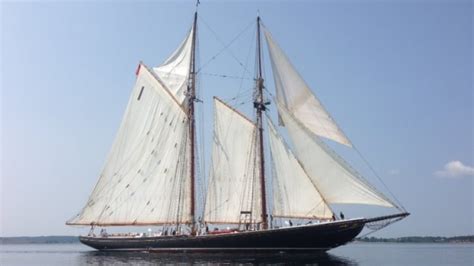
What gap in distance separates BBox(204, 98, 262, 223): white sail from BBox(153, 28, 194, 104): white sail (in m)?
6.39

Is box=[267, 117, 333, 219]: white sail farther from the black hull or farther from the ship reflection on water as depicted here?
the ship reflection on water

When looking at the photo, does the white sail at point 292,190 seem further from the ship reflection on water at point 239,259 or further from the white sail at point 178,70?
the white sail at point 178,70

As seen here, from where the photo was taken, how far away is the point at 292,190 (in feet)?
156

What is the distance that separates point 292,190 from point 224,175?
791cm

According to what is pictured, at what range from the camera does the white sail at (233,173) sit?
5138 cm

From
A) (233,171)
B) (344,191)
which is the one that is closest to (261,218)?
(233,171)

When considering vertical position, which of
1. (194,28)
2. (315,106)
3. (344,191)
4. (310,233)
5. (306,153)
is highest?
(194,28)

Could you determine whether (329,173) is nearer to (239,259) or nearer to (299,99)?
(299,99)

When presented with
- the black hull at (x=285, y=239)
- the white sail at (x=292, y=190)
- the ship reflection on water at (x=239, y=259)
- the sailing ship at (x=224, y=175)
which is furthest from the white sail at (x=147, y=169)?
the white sail at (x=292, y=190)

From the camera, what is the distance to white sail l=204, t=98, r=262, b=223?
51375mm

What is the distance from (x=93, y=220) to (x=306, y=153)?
80.6ft

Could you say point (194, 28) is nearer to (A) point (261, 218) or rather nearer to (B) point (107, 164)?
(B) point (107, 164)

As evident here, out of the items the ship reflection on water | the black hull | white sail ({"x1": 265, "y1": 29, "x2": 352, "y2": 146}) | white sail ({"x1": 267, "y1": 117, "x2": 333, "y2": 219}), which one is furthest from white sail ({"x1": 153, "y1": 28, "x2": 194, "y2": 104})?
the ship reflection on water

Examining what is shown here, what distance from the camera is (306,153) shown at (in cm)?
4712
